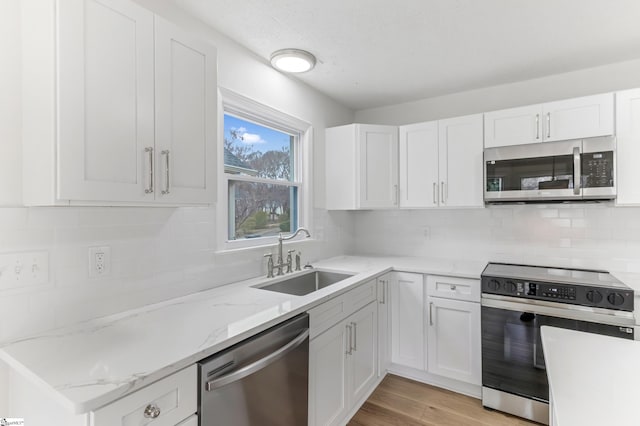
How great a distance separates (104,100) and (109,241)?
0.64 m

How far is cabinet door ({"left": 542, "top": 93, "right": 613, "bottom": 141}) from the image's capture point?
2.26 metres

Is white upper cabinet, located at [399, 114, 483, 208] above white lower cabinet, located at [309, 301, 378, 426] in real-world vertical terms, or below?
above

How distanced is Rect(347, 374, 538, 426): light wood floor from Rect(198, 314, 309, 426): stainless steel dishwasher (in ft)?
2.71

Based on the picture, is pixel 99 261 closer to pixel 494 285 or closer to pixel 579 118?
pixel 494 285

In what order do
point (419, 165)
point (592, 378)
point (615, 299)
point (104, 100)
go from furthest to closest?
1. point (419, 165)
2. point (615, 299)
3. point (104, 100)
4. point (592, 378)

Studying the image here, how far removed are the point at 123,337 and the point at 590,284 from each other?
2.59 meters

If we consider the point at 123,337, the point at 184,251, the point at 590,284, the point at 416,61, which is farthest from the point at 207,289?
the point at 590,284

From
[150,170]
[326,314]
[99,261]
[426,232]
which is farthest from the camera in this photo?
[426,232]

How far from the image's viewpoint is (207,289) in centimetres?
196

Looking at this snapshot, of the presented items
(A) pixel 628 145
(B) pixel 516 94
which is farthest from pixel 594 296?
(B) pixel 516 94

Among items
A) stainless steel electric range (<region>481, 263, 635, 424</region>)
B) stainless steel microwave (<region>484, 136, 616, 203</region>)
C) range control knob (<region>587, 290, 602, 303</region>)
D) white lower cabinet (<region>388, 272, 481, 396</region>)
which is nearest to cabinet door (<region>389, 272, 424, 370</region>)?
white lower cabinet (<region>388, 272, 481, 396</region>)

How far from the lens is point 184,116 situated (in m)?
1.48

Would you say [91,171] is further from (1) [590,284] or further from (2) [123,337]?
(1) [590,284]

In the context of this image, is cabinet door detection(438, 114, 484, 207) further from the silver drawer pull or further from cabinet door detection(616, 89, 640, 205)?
the silver drawer pull
